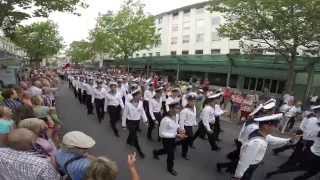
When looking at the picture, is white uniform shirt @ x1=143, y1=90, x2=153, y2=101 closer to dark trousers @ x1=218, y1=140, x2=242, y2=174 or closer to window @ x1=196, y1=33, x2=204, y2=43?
dark trousers @ x1=218, y1=140, x2=242, y2=174

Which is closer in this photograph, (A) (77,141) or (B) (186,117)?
(A) (77,141)

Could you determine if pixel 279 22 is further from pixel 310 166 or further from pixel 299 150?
pixel 310 166

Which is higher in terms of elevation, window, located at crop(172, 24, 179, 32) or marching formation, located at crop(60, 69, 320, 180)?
window, located at crop(172, 24, 179, 32)

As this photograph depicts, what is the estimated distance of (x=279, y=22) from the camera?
60.1 ft

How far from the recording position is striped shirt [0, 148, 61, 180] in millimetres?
3322

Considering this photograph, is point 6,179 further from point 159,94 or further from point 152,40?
point 152,40

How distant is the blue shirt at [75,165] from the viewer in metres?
3.55

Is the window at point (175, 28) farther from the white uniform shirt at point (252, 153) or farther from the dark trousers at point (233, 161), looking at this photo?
the white uniform shirt at point (252, 153)

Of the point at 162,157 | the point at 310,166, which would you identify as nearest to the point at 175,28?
the point at 162,157

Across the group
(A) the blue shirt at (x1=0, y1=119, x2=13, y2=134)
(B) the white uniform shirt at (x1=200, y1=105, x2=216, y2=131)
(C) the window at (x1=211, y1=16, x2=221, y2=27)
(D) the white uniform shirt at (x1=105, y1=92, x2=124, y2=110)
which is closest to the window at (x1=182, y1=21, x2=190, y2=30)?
(C) the window at (x1=211, y1=16, x2=221, y2=27)

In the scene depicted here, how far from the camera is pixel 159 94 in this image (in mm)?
12547

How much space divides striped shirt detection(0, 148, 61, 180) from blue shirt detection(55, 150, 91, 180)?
0.20 m

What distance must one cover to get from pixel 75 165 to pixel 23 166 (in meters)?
0.49

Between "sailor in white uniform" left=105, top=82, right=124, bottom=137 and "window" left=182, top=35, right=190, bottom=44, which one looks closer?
"sailor in white uniform" left=105, top=82, right=124, bottom=137
